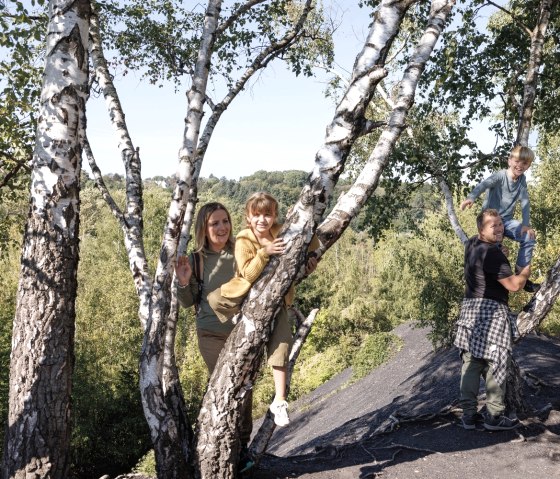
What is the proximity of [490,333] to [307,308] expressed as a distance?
27125 millimetres

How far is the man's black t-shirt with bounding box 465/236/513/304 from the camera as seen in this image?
4.60 m

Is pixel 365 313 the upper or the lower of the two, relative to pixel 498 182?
lower

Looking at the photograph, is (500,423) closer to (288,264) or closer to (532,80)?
(288,264)

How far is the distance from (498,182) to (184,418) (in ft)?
11.2

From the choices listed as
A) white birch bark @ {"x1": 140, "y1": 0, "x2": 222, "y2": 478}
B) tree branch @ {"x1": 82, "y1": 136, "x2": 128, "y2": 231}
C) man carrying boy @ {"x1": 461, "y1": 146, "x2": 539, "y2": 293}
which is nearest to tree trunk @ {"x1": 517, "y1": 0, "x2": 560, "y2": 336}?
man carrying boy @ {"x1": 461, "y1": 146, "x2": 539, "y2": 293}

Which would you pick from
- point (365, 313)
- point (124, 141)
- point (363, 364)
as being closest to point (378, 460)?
point (124, 141)

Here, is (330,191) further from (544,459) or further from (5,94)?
(5,94)

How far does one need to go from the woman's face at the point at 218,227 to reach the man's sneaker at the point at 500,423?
9.82 ft

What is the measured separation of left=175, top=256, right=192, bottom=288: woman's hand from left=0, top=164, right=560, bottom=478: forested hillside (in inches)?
162

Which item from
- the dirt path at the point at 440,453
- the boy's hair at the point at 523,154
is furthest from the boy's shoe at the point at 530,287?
the dirt path at the point at 440,453

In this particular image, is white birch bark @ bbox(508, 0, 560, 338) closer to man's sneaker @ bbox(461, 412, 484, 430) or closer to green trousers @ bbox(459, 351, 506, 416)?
green trousers @ bbox(459, 351, 506, 416)

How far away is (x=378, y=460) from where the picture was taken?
4.70 metres

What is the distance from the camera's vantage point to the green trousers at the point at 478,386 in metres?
4.80

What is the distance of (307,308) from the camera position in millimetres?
31750
